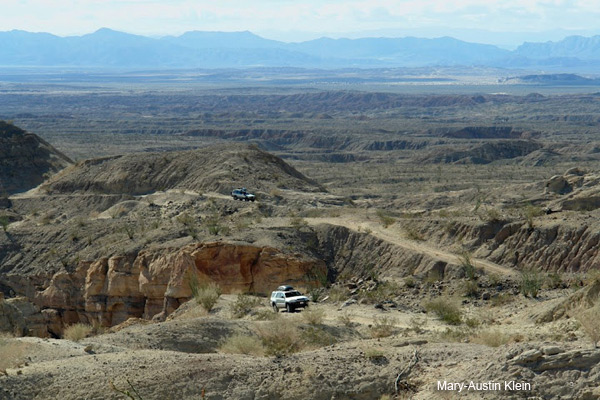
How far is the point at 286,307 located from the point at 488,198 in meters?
35.2

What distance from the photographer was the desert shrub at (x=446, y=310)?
22.5m

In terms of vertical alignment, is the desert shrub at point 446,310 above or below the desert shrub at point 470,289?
above

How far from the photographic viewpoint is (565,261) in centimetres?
3052

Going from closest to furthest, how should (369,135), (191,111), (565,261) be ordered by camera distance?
(565,261) → (369,135) → (191,111)

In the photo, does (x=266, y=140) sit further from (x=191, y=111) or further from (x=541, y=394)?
(x=541, y=394)

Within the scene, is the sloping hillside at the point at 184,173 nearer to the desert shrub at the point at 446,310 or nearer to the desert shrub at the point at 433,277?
the desert shrub at the point at 433,277

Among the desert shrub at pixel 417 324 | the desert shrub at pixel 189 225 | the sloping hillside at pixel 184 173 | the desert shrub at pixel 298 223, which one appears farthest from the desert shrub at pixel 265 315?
the sloping hillside at pixel 184 173

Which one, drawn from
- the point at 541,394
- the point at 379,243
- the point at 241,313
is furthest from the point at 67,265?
the point at 541,394

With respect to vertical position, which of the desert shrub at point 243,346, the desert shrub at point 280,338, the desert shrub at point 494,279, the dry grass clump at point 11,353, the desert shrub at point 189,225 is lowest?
the desert shrub at point 189,225

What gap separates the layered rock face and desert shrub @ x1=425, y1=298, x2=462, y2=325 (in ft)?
28.6

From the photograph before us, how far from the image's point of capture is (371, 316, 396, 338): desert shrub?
2020 centimetres

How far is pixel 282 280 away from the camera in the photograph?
3319 centimetres

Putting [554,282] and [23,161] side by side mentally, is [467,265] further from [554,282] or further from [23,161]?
[23,161]

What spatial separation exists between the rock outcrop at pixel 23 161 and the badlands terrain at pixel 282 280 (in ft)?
0.57
